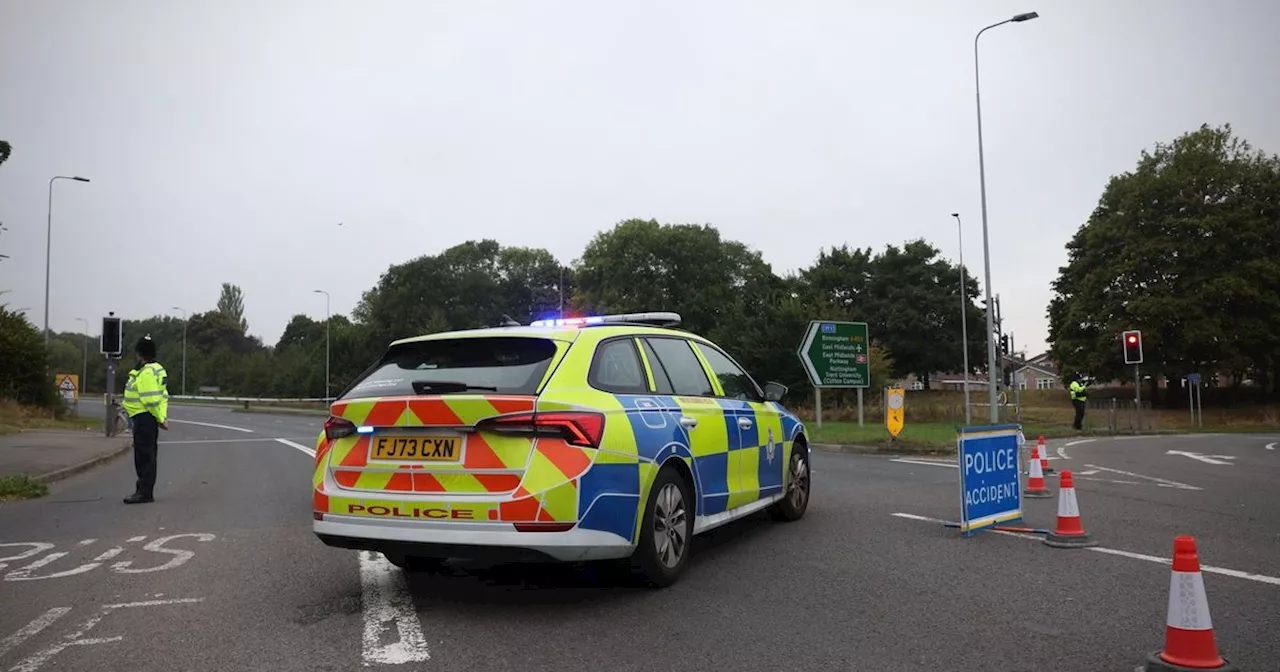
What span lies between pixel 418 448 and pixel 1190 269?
51291mm

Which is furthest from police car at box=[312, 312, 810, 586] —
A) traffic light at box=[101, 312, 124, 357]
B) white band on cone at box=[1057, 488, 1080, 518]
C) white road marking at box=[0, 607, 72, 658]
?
traffic light at box=[101, 312, 124, 357]

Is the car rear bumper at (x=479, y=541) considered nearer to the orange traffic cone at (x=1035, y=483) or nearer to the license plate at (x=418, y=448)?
the license plate at (x=418, y=448)

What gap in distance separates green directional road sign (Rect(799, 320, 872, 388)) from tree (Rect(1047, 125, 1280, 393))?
2836cm

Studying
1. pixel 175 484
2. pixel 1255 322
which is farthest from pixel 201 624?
pixel 1255 322

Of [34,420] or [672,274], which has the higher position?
[672,274]

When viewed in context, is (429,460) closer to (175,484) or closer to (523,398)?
(523,398)

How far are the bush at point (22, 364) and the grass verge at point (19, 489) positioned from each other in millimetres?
20295

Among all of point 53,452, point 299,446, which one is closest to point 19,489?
point 53,452

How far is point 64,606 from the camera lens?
17.6ft

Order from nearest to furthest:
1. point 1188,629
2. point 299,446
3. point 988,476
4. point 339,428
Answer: point 1188,629
point 339,428
point 988,476
point 299,446

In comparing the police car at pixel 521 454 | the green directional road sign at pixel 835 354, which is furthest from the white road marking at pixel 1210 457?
the police car at pixel 521 454

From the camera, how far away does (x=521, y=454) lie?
4871 millimetres

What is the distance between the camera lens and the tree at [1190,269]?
4447cm

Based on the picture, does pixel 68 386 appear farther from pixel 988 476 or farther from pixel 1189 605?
pixel 1189 605
